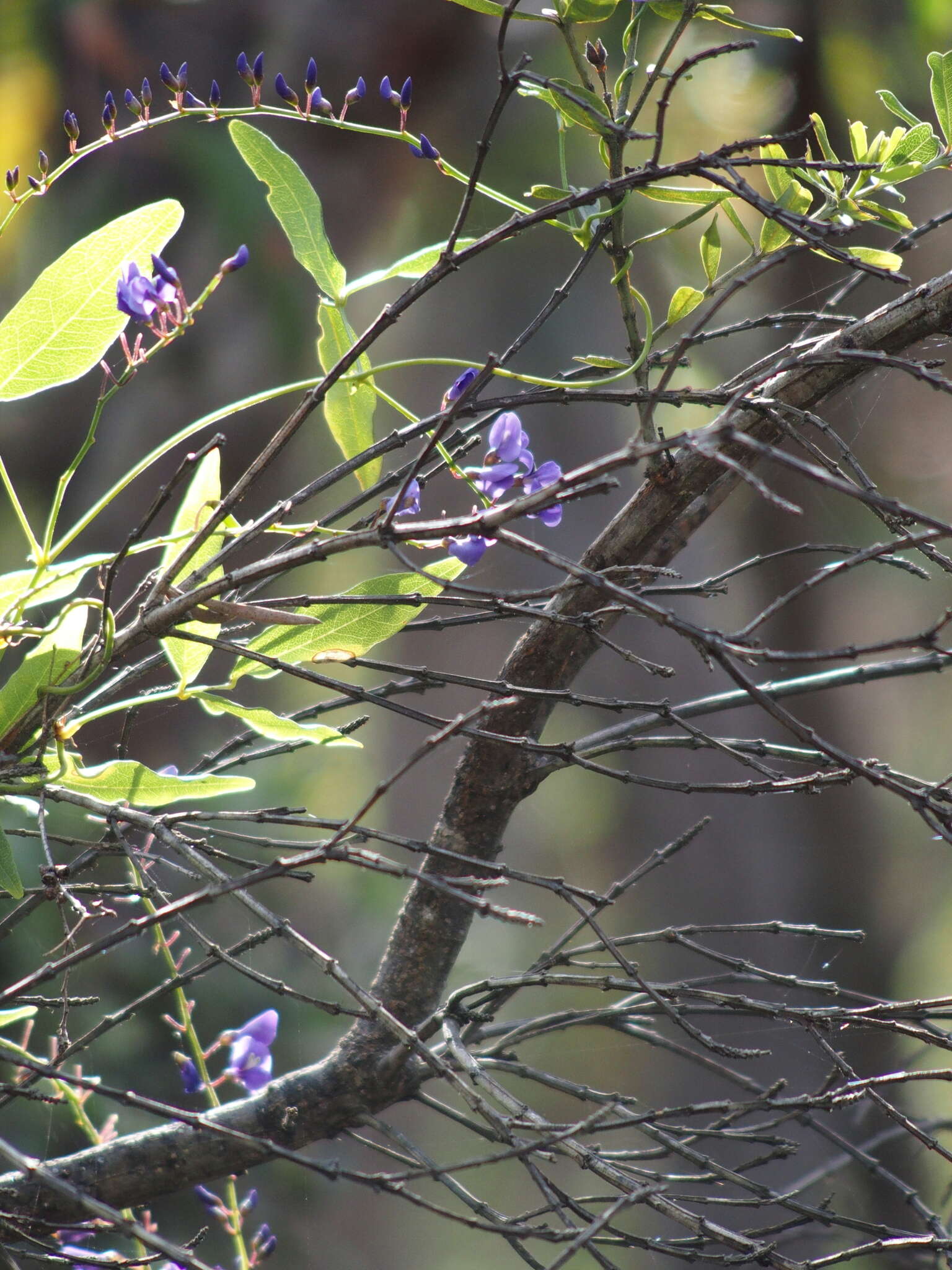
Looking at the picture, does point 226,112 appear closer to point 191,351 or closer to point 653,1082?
point 191,351

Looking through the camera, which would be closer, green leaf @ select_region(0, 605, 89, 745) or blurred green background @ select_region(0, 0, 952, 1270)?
green leaf @ select_region(0, 605, 89, 745)

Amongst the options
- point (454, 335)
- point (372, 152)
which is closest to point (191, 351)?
point (372, 152)

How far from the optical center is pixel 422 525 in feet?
0.97

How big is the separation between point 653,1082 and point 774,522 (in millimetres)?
1094

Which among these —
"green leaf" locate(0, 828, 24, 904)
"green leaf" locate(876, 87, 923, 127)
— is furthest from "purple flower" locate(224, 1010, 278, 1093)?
"green leaf" locate(876, 87, 923, 127)

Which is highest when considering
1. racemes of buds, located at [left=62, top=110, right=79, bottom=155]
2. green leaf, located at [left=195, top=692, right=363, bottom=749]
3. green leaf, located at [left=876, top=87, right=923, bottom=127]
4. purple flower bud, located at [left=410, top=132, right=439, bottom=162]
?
racemes of buds, located at [left=62, top=110, right=79, bottom=155]

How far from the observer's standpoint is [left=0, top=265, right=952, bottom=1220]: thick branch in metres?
0.43

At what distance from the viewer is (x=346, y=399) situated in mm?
403

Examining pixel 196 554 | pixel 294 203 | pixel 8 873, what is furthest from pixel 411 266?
pixel 8 873

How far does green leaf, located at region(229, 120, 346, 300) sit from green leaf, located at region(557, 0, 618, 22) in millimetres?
116

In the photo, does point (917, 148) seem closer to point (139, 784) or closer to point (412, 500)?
point (412, 500)

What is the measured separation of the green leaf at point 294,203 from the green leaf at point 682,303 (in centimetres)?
14

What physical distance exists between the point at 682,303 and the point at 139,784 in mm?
292

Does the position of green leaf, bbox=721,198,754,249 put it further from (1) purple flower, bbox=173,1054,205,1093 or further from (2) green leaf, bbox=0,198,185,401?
(1) purple flower, bbox=173,1054,205,1093
